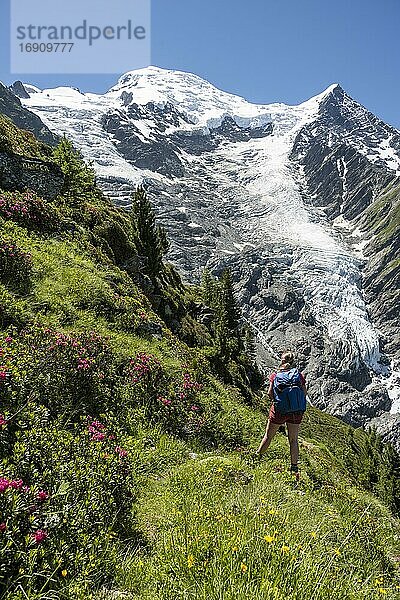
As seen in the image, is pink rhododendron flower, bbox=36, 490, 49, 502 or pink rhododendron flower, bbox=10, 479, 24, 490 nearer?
pink rhododendron flower, bbox=10, 479, 24, 490

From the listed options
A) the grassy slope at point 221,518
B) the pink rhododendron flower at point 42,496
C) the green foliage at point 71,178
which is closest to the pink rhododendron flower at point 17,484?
the pink rhododendron flower at point 42,496

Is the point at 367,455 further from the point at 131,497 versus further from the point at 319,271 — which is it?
the point at 319,271

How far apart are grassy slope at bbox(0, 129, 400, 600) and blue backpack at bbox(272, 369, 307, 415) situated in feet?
4.04

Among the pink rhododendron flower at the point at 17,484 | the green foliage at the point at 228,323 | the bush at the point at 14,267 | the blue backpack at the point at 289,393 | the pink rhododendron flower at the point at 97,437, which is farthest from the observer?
the green foliage at the point at 228,323

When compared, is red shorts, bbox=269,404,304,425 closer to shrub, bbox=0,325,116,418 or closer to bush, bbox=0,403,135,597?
shrub, bbox=0,325,116,418

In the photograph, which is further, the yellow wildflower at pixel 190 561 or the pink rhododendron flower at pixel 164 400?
the pink rhododendron flower at pixel 164 400

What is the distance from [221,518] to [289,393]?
4.17m

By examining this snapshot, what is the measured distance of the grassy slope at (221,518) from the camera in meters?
3.49

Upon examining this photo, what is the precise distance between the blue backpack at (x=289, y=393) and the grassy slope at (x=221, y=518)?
1232mm

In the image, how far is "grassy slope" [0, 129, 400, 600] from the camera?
349cm

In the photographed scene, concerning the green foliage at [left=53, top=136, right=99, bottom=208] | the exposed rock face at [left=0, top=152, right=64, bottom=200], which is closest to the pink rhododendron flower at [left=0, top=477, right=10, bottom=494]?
the exposed rock face at [left=0, top=152, right=64, bottom=200]

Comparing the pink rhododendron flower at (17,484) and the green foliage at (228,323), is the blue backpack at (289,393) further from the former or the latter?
the green foliage at (228,323)

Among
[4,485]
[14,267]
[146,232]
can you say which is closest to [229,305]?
[146,232]

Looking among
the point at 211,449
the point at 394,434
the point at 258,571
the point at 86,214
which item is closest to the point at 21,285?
the point at 211,449
